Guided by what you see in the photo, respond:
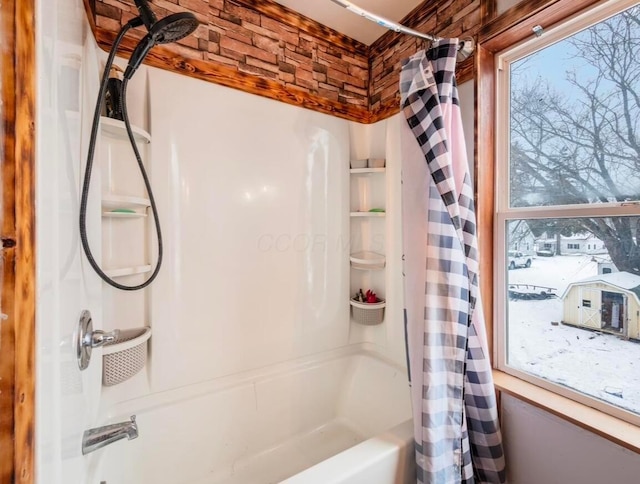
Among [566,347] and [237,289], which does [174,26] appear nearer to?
[237,289]

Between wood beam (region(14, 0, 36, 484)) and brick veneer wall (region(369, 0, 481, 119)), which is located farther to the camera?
brick veneer wall (region(369, 0, 481, 119))

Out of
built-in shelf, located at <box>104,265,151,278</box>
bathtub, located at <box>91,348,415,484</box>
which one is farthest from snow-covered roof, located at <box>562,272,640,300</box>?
built-in shelf, located at <box>104,265,151,278</box>

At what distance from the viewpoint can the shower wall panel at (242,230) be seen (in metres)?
1.34

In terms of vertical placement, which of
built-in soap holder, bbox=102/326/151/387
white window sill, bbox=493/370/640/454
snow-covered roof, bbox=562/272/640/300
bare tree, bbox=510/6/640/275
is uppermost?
bare tree, bbox=510/6/640/275

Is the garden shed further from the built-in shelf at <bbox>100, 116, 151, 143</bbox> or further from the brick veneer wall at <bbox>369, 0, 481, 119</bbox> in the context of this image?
the built-in shelf at <bbox>100, 116, 151, 143</bbox>

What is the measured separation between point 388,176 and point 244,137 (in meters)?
0.92

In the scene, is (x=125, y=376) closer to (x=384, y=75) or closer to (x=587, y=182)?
(x=587, y=182)

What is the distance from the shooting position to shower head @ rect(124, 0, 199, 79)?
A: 929mm

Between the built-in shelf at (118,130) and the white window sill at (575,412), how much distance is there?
6.13 ft

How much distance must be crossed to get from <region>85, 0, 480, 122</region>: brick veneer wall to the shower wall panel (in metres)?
0.10

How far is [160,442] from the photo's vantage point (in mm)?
1264

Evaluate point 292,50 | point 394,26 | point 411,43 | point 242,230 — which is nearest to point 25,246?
point 242,230

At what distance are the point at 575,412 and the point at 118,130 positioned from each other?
6.78ft

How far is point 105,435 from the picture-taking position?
0.88 metres
